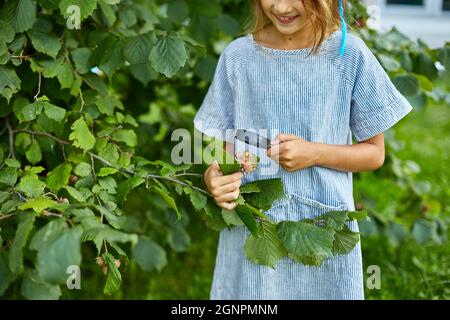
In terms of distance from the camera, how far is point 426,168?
382 cm

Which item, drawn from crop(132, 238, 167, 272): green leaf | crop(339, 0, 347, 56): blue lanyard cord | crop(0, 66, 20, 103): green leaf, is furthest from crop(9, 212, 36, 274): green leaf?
crop(132, 238, 167, 272): green leaf

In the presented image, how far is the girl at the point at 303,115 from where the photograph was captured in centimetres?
150

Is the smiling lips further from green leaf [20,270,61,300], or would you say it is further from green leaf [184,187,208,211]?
green leaf [20,270,61,300]

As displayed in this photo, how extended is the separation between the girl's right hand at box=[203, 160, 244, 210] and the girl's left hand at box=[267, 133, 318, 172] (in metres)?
0.10

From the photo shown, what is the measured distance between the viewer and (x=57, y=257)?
105 centimetres

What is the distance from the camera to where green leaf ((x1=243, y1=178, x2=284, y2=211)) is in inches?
59.5

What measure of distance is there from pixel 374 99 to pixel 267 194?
0.32 metres

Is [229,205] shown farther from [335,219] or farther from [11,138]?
[11,138]

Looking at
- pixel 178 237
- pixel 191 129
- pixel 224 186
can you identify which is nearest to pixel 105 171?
pixel 224 186

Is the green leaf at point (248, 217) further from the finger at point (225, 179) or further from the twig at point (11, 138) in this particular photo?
the twig at point (11, 138)

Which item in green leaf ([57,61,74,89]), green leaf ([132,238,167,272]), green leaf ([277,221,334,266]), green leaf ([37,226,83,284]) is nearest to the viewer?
green leaf ([37,226,83,284])
